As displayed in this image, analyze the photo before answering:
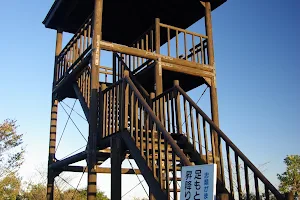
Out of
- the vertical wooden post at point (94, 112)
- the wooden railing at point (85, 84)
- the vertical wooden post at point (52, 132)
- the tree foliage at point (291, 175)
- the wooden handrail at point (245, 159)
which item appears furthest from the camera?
the tree foliage at point (291, 175)

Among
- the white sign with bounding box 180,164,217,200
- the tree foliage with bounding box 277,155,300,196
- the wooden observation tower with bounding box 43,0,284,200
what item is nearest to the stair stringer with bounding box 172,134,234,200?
the wooden observation tower with bounding box 43,0,284,200

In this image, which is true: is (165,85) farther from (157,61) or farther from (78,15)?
(78,15)

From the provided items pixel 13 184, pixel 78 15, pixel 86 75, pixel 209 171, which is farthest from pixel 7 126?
pixel 209 171

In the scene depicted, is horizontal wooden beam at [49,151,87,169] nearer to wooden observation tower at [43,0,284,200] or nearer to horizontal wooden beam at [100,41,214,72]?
wooden observation tower at [43,0,284,200]

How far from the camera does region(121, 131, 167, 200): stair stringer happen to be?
5.18 metres

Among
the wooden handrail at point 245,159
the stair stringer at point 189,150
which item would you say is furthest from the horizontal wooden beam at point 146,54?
the stair stringer at point 189,150

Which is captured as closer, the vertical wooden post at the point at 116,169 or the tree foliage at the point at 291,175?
the vertical wooden post at the point at 116,169

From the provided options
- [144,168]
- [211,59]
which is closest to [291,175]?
[211,59]

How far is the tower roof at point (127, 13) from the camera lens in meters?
11.1

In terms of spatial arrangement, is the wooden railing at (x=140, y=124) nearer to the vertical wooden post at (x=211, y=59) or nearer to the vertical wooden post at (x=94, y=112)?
the vertical wooden post at (x=94, y=112)

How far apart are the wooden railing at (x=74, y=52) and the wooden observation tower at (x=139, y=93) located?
30 millimetres

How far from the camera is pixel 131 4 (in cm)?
1115

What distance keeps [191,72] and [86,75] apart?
113 inches

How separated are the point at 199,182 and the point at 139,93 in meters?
3.14
